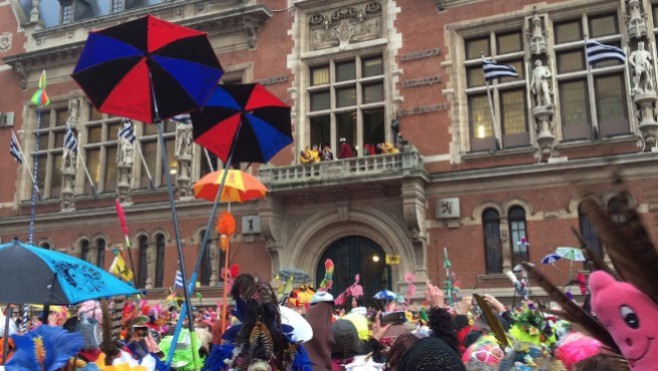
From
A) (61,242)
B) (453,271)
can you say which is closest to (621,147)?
(453,271)

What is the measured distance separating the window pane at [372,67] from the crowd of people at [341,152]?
2.32 metres

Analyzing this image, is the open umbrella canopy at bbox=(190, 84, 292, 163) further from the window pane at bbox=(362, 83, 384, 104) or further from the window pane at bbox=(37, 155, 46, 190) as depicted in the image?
the window pane at bbox=(37, 155, 46, 190)

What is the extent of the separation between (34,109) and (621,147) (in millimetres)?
20802

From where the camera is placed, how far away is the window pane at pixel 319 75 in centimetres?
1894

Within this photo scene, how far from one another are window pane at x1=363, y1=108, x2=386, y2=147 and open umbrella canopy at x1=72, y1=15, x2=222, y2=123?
12.9m

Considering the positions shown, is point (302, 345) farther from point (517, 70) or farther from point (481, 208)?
point (517, 70)

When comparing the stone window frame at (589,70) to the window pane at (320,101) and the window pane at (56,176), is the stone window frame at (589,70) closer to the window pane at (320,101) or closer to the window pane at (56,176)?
the window pane at (320,101)

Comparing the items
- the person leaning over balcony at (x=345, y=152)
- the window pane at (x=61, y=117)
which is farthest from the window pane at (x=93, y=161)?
the person leaning over balcony at (x=345, y=152)

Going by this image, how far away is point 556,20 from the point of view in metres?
16.4

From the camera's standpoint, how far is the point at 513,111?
1662 centimetres

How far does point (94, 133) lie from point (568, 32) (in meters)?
16.6

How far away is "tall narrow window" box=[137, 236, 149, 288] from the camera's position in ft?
65.2

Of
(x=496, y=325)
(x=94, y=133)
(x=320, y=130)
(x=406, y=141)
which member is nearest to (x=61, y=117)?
(x=94, y=133)

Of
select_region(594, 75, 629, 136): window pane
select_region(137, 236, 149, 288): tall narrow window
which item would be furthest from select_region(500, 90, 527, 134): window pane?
select_region(137, 236, 149, 288): tall narrow window
